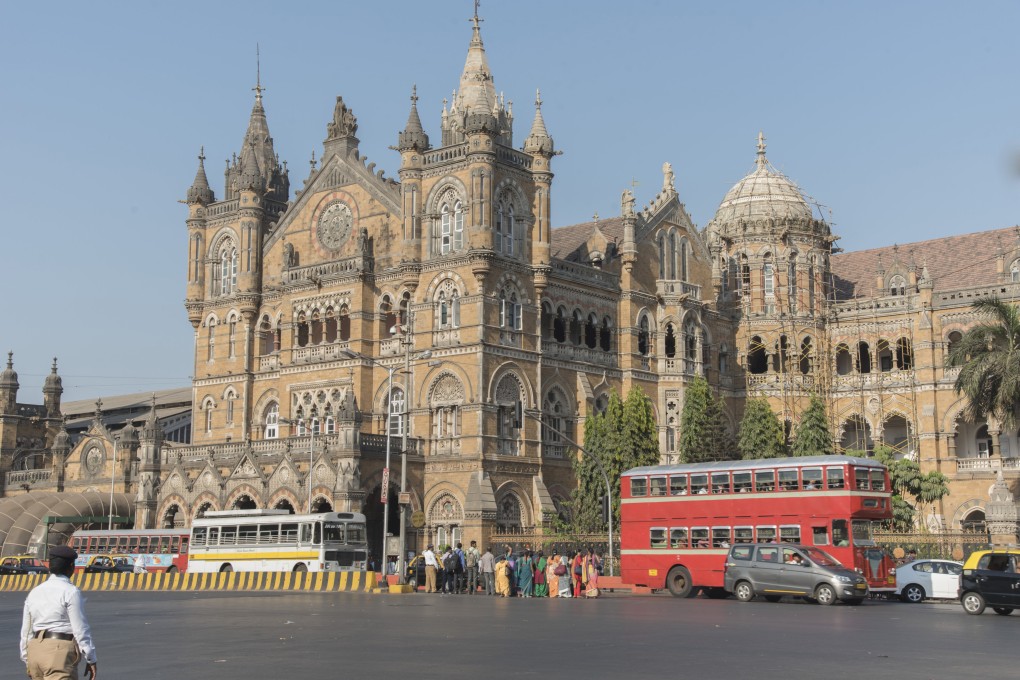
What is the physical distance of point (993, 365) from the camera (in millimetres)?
51156

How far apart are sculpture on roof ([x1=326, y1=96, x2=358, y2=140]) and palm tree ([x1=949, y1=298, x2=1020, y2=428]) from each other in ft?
105

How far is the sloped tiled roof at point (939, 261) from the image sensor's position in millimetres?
73375

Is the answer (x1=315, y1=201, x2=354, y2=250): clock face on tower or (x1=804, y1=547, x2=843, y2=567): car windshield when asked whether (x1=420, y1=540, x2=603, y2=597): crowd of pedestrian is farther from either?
(x1=315, y1=201, x2=354, y2=250): clock face on tower

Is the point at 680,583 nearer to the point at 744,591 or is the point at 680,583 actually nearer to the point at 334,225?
the point at 744,591

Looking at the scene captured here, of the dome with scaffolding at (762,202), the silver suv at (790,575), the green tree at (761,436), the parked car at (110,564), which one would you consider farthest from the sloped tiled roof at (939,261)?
the parked car at (110,564)

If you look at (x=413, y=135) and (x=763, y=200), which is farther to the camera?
(x=763, y=200)

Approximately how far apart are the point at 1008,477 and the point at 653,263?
70.3 feet

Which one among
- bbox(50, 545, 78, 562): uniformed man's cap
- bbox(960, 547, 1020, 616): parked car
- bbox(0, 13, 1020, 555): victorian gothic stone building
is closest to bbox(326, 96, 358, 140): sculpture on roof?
bbox(0, 13, 1020, 555): victorian gothic stone building

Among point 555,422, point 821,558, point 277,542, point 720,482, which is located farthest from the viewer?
point 555,422

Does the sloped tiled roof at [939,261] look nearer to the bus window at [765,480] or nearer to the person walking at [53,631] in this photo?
the bus window at [765,480]

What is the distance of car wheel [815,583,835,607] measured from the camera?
113 feet

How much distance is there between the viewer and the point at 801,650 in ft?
67.5

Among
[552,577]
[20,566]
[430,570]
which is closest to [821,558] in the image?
[552,577]

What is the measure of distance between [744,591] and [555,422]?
26539mm
